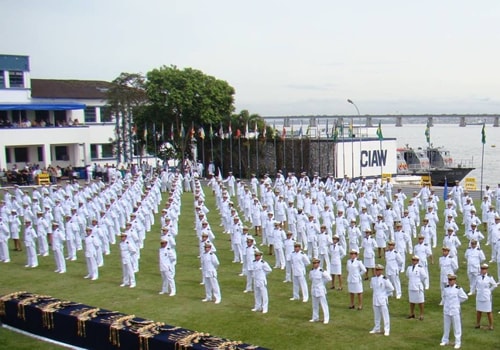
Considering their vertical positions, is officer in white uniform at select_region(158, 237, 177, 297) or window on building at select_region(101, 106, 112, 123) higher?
window on building at select_region(101, 106, 112, 123)

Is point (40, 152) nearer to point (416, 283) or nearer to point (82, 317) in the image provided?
point (82, 317)

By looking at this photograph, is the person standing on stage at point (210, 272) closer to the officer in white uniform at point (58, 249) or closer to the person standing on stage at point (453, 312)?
the person standing on stage at point (453, 312)

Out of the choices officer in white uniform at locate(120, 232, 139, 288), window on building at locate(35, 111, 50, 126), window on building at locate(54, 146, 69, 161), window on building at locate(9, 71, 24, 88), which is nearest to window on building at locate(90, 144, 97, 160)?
window on building at locate(54, 146, 69, 161)

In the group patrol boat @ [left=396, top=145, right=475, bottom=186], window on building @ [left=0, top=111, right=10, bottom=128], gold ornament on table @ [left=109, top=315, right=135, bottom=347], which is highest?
window on building @ [left=0, top=111, right=10, bottom=128]

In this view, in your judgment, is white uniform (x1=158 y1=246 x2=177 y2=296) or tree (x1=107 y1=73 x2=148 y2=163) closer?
white uniform (x1=158 y1=246 x2=177 y2=296)

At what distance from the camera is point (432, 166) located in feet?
186

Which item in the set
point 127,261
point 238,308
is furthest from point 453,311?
point 127,261

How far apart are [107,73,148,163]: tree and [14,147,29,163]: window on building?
649cm

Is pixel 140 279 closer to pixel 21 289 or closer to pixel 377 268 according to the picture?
pixel 21 289

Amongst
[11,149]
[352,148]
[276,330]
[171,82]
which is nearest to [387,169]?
[352,148]

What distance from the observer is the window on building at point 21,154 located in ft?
147

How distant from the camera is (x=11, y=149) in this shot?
44406 millimetres

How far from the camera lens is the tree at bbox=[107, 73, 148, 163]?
45156 millimetres

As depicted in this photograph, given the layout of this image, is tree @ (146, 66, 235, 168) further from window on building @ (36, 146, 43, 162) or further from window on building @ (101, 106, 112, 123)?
window on building @ (36, 146, 43, 162)
